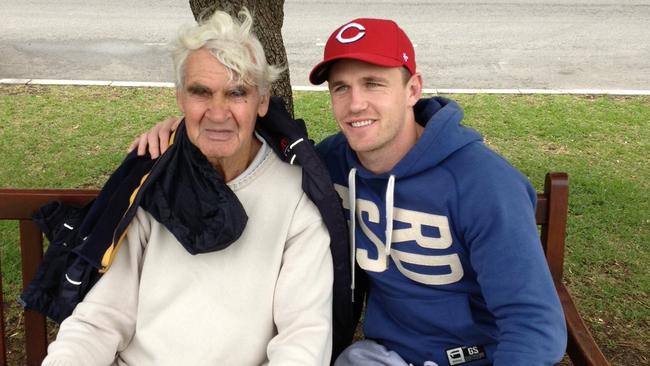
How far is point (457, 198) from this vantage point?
2379 millimetres

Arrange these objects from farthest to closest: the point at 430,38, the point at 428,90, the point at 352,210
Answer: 1. the point at 430,38
2. the point at 428,90
3. the point at 352,210

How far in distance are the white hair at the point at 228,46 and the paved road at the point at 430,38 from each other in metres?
4.89

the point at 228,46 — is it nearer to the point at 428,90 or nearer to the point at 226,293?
the point at 226,293

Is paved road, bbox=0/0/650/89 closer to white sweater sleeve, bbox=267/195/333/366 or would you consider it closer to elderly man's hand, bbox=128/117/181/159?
elderly man's hand, bbox=128/117/181/159

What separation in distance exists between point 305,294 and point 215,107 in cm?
69

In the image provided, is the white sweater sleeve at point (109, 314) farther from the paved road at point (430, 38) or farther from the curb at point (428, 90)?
the curb at point (428, 90)

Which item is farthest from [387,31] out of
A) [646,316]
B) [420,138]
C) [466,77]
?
[466,77]

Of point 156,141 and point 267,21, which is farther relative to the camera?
point 267,21

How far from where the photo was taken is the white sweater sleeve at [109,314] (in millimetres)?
2496

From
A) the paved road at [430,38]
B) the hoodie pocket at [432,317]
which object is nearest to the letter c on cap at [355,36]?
the hoodie pocket at [432,317]

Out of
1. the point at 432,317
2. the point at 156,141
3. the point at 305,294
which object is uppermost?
the point at 156,141

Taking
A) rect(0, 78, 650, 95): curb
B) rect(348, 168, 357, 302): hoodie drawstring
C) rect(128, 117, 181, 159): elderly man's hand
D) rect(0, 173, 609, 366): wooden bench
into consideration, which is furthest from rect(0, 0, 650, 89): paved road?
rect(348, 168, 357, 302): hoodie drawstring

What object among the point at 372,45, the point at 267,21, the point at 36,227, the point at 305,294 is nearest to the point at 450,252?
the point at 305,294

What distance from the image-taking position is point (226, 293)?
8.36 ft
